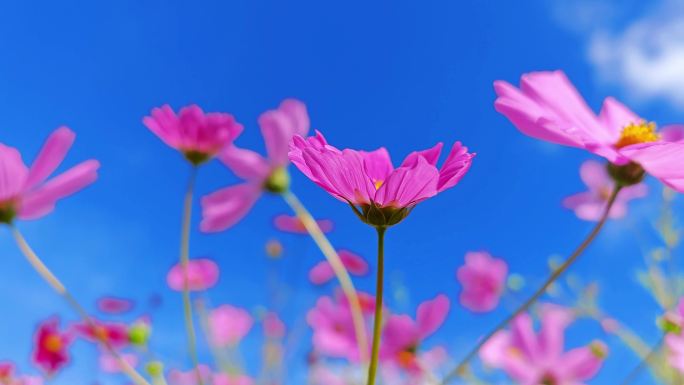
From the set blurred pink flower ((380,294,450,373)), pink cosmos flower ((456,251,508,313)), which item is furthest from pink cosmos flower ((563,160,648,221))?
blurred pink flower ((380,294,450,373))

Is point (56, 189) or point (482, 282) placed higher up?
point (482, 282)

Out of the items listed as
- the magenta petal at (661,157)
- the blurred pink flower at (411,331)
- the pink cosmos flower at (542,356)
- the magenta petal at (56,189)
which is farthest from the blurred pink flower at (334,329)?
the magenta petal at (661,157)

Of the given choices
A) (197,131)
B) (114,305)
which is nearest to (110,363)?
(114,305)

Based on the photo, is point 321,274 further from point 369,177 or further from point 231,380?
point 369,177

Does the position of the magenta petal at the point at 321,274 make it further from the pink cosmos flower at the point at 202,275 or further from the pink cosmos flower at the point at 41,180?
the pink cosmos flower at the point at 41,180

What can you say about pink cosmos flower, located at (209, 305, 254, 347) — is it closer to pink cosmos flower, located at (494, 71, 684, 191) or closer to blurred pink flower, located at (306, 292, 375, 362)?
blurred pink flower, located at (306, 292, 375, 362)

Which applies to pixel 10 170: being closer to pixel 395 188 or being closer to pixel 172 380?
pixel 395 188
